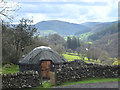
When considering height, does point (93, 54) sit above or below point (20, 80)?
below

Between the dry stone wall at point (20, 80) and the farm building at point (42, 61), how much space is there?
267 inches

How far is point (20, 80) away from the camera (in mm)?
16281

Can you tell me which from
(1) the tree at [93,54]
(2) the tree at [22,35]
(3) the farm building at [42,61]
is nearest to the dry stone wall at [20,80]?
(3) the farm building at [42,61]

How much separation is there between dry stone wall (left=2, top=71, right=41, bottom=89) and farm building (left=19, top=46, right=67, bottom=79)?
679 centimetres

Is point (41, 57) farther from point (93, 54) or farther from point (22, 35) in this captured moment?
point (93, 54)

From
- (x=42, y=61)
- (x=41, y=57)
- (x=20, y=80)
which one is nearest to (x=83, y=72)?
(x=20, y=80)

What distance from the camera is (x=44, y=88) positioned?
16156mm

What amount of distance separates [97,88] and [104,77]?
4.39 metres

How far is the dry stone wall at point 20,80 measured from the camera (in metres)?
15.8

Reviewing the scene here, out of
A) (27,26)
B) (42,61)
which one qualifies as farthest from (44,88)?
(27,26)

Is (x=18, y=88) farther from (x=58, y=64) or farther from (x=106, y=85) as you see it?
(x=58, y=64)

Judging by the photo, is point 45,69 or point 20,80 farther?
point 45,69

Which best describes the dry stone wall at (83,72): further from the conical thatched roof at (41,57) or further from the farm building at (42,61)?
the conical thatched roof at (41,57)

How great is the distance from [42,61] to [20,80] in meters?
7.88
